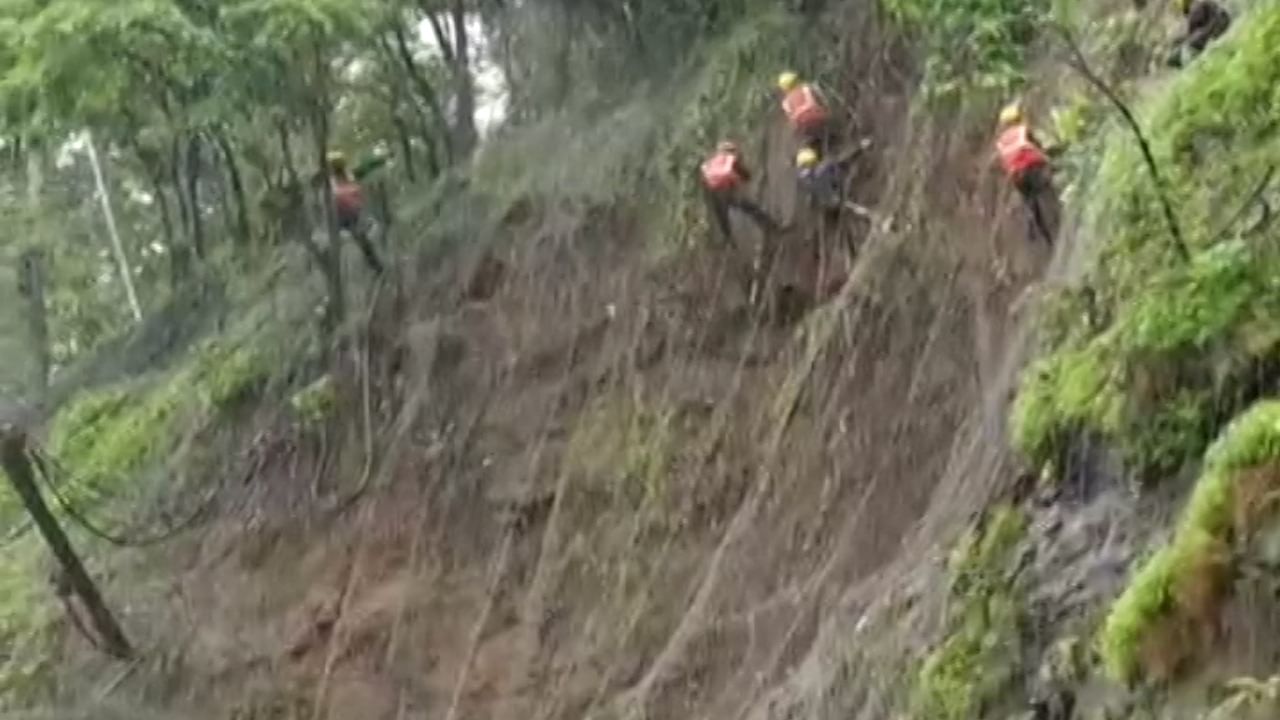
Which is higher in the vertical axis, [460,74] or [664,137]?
[460,74]

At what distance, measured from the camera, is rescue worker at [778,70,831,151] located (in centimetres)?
1242

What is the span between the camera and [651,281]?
1361 cm

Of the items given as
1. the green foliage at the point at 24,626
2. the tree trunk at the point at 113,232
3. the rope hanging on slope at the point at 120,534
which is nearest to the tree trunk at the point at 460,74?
the rope hanging on slope at the point at 120,534

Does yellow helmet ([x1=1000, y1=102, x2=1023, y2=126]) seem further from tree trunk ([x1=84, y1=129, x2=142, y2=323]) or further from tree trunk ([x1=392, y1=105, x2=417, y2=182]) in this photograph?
tree trunk ([x1=84, y1=129, x2=142, y2=323])

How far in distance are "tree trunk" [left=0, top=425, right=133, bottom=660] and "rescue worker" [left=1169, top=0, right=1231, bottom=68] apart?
6640 mm

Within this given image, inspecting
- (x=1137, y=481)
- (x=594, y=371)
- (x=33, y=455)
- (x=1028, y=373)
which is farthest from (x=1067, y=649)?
(x=33, y=455)

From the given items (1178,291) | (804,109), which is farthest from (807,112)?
(1178,291)

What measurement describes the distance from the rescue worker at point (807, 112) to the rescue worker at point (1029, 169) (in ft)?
6.43

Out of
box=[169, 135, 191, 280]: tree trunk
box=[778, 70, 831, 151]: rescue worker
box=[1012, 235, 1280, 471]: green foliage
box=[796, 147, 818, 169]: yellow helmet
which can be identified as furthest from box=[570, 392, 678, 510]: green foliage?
box=[169, 135, 191, 280]: tree trunk

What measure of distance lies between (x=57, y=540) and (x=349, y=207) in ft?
11.6

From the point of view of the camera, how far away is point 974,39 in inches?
454

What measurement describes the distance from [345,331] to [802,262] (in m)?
3.82

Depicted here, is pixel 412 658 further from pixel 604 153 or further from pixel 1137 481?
pixel 1137 481

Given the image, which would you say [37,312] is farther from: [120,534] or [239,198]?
[120,534]
